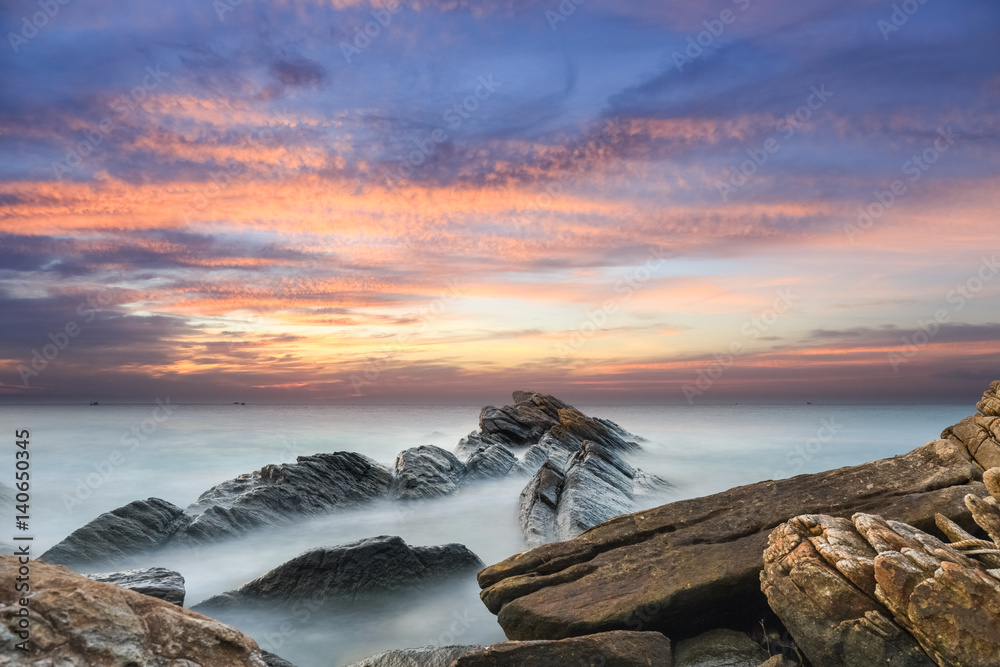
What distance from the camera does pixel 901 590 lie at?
6.26 meters

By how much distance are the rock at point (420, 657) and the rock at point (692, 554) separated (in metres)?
1.12

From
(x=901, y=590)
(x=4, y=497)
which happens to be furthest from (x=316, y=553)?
(x=4, y=497)

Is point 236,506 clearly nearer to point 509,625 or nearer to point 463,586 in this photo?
point 463,586

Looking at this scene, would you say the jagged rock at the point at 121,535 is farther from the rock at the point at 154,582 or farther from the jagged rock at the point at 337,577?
the rock at the point at 154,582

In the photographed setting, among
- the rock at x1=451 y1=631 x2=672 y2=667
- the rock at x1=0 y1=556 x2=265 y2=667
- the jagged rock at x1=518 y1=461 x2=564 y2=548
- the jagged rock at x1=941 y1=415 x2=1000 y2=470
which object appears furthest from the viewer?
the jagged rock at x1=518 y1=461 x2=564 y2=548

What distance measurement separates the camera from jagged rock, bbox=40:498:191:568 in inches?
566

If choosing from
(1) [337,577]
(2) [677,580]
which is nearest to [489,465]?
(1) [337,577]

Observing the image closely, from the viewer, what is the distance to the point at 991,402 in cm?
1168

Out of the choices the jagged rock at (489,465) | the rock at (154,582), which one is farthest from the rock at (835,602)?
the jagged rock at (489,465)

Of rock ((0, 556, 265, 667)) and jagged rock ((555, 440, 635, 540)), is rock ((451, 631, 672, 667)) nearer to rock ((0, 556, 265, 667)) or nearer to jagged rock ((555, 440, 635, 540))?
rock ((0, 556, 265, 667))

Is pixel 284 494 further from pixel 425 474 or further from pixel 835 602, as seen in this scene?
pixel 835 602

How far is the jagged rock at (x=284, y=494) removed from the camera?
17.5 meters

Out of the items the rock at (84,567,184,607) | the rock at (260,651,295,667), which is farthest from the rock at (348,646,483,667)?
the rock at (84,567,184,607)

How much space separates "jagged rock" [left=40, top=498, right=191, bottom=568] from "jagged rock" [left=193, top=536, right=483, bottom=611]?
4.35 meters
